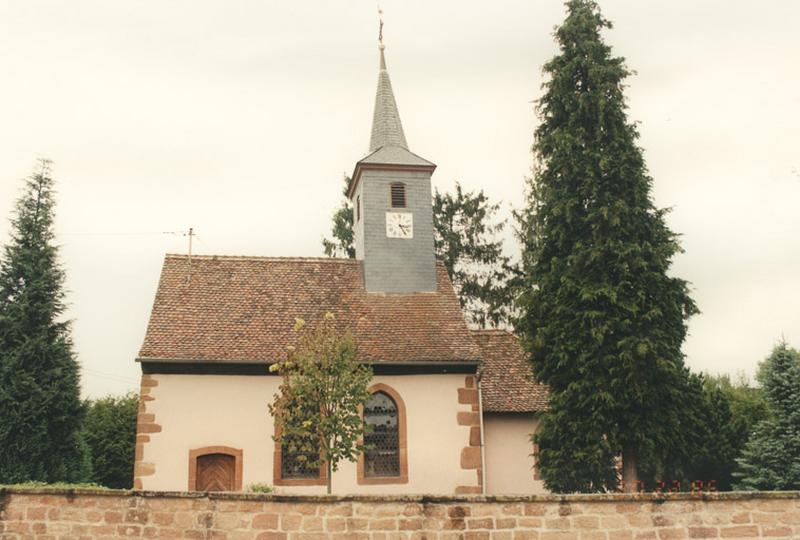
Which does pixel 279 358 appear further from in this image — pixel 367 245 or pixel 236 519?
pixel 236 519

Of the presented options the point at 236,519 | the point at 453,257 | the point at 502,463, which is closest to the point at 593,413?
the point at 502,463

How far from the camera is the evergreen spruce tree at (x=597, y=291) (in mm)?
16703

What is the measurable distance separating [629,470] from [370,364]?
21.2 feet

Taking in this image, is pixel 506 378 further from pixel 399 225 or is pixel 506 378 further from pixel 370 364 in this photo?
pixel 399 225

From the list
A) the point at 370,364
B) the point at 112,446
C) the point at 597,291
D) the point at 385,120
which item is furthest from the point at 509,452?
the point at 112,446

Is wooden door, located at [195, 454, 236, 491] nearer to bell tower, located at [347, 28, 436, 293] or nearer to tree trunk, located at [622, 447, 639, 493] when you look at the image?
bell tower, located at [347, 28, 436, 293]

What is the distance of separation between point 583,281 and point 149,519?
37.4 ft

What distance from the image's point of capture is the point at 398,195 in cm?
2281

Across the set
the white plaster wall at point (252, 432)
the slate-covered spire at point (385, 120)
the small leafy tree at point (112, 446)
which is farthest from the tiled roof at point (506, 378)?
the small leafy tree at point (112, 446)

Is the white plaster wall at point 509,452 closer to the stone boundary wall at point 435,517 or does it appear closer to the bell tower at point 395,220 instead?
the bell tower at point 395,220

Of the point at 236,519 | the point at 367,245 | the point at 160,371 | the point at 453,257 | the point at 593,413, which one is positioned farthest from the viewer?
the point at 453,257

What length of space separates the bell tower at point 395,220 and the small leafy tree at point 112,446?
12.5 meters

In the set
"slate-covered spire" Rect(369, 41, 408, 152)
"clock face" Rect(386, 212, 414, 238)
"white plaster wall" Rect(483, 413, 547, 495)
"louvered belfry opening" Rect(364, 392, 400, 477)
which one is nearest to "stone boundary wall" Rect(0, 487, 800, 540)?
"louvered belfry opening" Rect(364, 392, 400, 477)

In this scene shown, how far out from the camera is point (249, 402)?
60.2ft
